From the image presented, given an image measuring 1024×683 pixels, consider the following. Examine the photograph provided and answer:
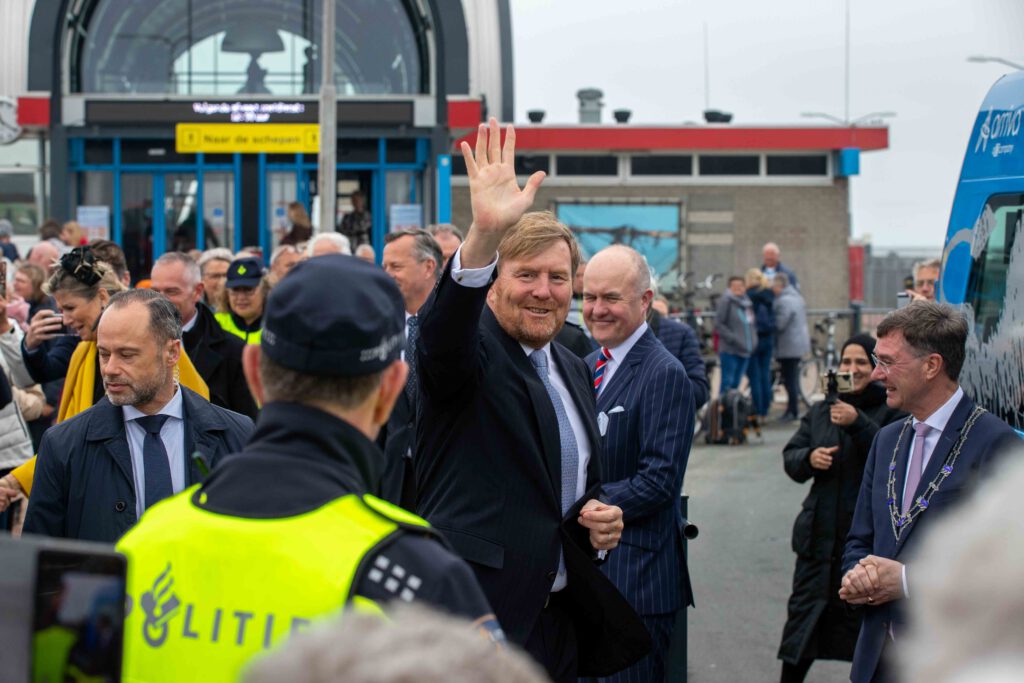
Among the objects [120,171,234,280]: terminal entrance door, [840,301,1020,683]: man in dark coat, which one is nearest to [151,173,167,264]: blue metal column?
[120,171,234,280]: terminal entrance door

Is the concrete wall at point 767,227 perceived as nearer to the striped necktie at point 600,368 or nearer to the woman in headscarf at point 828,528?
the woman in headscarf at point 828,528

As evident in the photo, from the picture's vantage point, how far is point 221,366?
6723 millimetres

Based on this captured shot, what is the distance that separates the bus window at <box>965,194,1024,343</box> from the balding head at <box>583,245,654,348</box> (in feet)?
5.20

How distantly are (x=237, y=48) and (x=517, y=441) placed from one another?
2086 cm

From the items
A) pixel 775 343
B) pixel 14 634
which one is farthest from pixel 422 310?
pixel 775 343

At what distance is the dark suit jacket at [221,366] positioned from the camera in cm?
664

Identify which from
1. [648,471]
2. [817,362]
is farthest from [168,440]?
[817,362]

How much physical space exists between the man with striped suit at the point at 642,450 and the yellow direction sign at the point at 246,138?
17641mm

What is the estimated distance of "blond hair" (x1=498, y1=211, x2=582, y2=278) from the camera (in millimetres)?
4090

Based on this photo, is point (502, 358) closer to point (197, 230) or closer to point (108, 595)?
point (108, 595)

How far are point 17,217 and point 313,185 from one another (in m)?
5.62


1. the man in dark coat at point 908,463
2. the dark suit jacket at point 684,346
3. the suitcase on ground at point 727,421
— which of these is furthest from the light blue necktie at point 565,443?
the suitcase on ground at point 727,421

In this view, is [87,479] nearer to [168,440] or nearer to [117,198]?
[168,440]

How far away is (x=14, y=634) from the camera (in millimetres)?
1655
